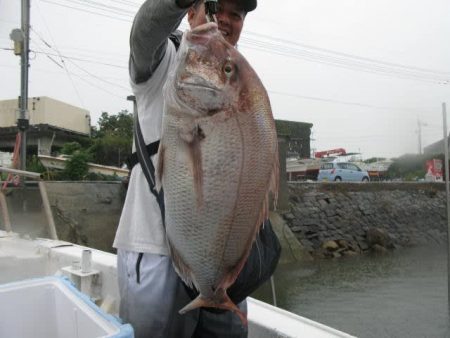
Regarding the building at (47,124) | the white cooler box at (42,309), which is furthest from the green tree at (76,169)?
the white cooler box at (42,309)

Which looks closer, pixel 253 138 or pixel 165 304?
pixel 253 138

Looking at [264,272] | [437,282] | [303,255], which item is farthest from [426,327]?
[264,272]

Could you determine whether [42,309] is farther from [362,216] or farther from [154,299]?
[362,216]

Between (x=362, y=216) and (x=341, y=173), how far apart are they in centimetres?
592

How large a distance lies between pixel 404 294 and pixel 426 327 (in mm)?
2685

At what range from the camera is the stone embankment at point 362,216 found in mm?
18547

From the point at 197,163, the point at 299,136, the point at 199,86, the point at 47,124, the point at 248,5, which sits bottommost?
the point at 197,163

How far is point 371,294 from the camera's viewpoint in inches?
471

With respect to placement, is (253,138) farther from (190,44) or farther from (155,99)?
(155,99)

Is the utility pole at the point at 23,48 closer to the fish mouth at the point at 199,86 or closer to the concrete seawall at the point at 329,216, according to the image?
the concrete seawall at the point at 329,216

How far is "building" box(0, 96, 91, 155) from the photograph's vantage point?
1107 inches

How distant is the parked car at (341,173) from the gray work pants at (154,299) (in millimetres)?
26012

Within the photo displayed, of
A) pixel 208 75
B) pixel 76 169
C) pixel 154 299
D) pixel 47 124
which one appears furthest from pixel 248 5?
pixel 47 124

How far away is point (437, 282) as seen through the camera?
13484 mm
